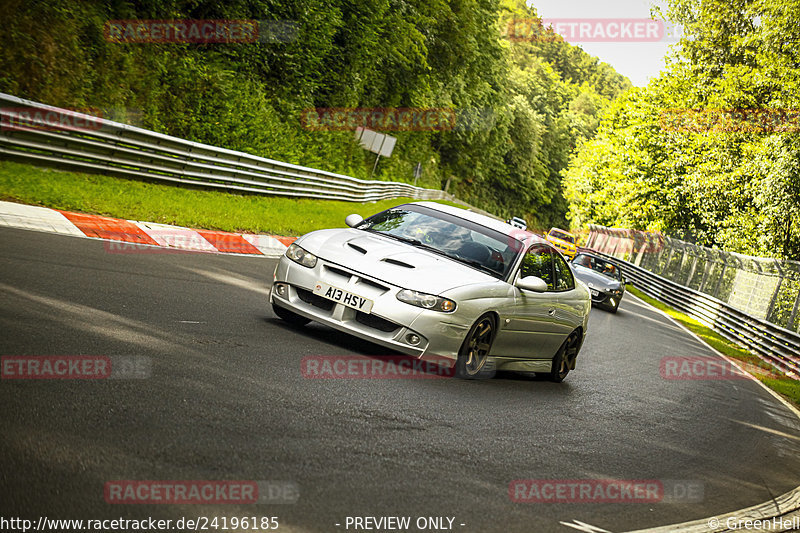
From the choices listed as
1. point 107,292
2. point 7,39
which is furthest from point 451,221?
point 7,39

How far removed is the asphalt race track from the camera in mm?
3828

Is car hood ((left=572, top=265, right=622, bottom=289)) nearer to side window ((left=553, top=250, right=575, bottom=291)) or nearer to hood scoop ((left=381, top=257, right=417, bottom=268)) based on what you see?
side window ((left=553, top=250, right=575, bottom=291))

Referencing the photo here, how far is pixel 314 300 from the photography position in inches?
290

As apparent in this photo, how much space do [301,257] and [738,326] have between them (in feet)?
57.2

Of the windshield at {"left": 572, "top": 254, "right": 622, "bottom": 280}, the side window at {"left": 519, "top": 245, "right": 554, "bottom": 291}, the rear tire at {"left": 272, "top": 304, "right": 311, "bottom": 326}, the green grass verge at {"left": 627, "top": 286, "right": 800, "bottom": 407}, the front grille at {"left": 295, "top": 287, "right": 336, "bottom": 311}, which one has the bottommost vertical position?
the green grass verge at {"left": 627, "top": 286, "right": 800, "bottom": 407}

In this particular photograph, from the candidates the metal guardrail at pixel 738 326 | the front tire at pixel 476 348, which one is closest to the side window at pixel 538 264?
the front tire at pixel 476 348

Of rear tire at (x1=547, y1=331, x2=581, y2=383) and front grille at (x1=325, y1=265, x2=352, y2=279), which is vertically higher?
front grille at (x1=325, y1=265, x2=352, y2=279)

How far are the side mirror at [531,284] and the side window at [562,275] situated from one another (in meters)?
1.08

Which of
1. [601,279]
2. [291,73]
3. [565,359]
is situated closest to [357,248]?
[565,359]

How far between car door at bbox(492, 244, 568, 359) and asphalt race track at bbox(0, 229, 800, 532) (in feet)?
1.30

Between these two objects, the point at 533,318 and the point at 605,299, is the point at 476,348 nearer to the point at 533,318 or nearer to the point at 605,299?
the point at 533,318

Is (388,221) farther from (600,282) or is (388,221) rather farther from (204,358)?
(600,282)

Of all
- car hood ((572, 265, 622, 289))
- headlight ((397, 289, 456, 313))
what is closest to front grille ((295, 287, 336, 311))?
headlight ((397, 289, 456, 313))

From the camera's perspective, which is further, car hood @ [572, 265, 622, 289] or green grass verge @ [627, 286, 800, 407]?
car hood @ [572, 265, 622, 289]
